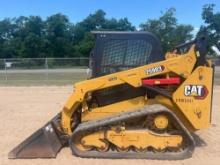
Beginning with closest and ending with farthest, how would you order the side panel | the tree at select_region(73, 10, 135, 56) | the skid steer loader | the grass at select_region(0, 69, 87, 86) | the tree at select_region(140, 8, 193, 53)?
the skid steer loader
the side panel
the grass at select_region(0, 69, 87, 86)
the tree at select_region(140, 8, 193, 53)
the tree at select_region(73, 10, 135, 56)

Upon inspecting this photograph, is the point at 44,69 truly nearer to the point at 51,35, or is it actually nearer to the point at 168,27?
the point at 168,27

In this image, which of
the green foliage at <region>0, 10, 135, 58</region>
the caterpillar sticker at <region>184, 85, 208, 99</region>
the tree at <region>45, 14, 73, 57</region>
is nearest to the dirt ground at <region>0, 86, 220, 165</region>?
the caterpillar sticker at <region>184, 85, 208, 99</region>

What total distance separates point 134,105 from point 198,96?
111cm

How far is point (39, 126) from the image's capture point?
1059 centimetres

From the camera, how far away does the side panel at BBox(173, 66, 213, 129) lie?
763 cm

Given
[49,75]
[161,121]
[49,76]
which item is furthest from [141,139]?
[49,75]

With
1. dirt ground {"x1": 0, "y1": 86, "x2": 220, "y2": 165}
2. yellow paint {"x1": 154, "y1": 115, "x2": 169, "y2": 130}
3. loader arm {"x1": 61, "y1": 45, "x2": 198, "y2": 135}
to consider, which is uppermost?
loader arm {"x1": 61, "y1": 45, "x2": 198, "y2": 135}

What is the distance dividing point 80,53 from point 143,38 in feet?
179

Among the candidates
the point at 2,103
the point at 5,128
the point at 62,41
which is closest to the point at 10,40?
the point at 62,41

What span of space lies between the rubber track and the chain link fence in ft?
68.8

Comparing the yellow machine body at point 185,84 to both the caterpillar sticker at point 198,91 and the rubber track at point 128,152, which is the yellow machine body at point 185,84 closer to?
the caterpillar sticker at point 198,91

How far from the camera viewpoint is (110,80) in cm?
776

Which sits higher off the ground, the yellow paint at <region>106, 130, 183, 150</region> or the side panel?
the side panel

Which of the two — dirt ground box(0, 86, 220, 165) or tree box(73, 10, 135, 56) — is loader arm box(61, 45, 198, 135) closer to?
dirt ground box(0, 86, 220, 165)
